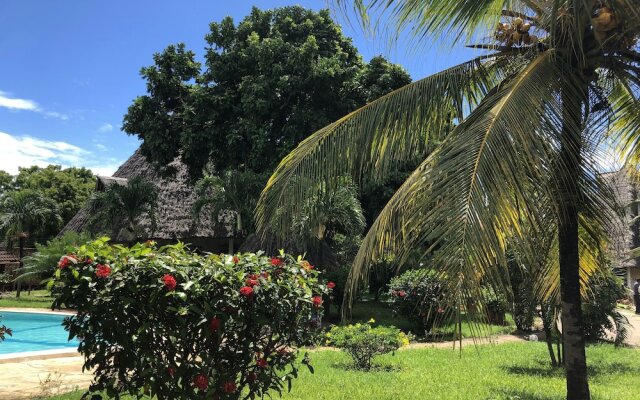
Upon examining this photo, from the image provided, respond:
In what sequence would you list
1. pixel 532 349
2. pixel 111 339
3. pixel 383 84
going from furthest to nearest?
pixel 383 84 < pixel 532 349 < pixel 111 339

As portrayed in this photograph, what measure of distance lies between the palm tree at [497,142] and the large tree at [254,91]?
37.8 feet

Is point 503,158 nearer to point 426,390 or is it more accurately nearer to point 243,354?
point 243,354

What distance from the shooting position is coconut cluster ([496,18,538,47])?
13.6ft

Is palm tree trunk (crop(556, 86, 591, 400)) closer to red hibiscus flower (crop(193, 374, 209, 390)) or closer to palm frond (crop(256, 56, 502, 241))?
palm frond (crop(256, 56, 502, 241))

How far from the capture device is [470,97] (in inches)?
185

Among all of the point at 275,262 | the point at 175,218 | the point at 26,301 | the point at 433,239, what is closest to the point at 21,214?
the point at 26,301

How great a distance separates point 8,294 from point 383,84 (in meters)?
17.3

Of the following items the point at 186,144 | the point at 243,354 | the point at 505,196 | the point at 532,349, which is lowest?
the point at 532,349

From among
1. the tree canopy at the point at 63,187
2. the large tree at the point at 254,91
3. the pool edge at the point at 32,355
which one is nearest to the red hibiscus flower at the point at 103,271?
the pool edge at the point at 32,355

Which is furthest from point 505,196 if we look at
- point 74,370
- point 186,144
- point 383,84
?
→ point 186,144

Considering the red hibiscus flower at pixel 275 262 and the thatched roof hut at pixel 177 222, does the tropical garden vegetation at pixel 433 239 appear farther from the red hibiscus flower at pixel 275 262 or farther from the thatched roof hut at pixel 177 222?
the thatched roof hut at pixel 177 222

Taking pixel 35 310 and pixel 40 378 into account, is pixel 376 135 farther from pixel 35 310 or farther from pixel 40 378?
pixel 35 310

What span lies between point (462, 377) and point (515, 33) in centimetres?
475

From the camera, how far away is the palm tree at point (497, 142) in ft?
9.38
